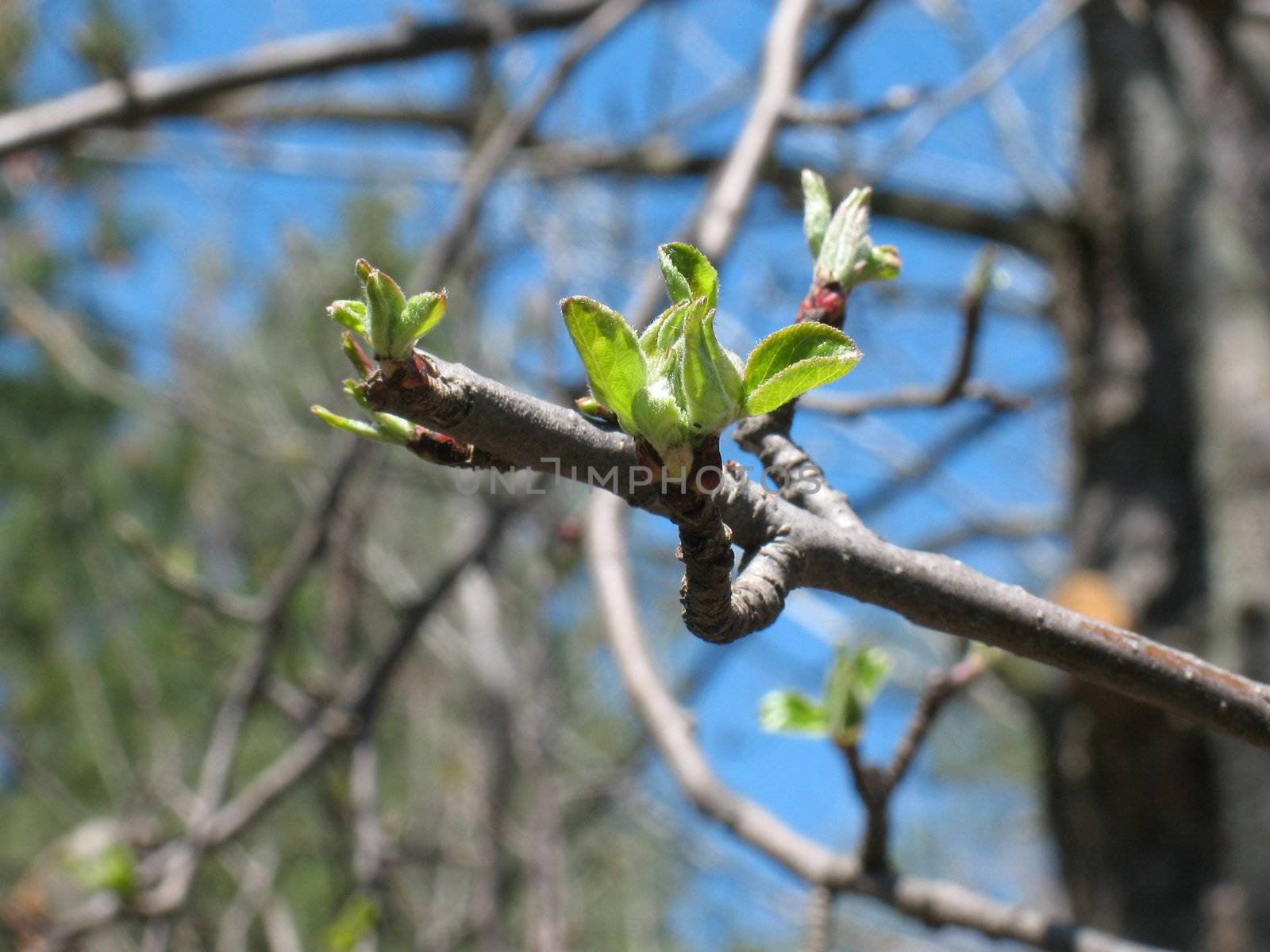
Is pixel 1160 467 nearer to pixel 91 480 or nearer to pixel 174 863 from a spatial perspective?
pixel 174 863

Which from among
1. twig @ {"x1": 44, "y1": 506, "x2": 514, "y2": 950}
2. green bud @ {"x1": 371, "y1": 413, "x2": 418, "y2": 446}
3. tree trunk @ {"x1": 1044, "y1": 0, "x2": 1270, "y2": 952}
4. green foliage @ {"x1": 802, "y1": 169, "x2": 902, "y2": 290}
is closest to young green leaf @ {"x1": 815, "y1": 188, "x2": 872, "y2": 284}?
green foliage @ {"x1": 802, "y1": 169, "x2": 902, "y2": 290}

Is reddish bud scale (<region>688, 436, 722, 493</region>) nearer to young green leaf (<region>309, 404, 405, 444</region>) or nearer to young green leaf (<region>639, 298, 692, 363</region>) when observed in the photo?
young green leaf (<region>639, 298, 692, 363</region>)

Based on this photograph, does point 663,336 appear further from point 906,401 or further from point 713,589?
point 906,401

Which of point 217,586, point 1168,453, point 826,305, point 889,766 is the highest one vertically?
point 1168,453

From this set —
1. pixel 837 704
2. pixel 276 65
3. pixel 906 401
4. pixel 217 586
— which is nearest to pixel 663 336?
pixel 837 704

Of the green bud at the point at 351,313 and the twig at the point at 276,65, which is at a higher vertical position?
the twig at the point at 276,65

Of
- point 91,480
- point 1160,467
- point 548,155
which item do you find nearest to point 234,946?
point 548,155

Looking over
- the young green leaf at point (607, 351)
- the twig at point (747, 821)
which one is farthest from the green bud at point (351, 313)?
the twig at point (747, 821)

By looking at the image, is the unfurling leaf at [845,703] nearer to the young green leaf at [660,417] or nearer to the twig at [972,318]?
the twig at [972,318]
